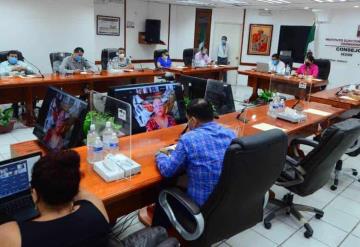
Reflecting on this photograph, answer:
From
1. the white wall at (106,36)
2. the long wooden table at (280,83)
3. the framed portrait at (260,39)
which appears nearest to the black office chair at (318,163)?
the long wooden table at (280,83)

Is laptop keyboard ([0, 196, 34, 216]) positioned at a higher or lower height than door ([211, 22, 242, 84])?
lower

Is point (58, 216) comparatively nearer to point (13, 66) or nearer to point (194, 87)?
point (194, 87)

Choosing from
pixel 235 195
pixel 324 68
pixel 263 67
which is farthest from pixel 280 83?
pixel 235 195

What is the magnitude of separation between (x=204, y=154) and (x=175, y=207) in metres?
0.42

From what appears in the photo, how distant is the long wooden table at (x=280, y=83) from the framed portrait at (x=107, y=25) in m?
3.80

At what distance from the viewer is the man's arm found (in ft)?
5.79

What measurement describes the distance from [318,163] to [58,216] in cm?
185

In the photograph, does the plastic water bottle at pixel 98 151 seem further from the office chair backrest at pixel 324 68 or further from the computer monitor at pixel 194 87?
the office chair backrest at pixel 324 68

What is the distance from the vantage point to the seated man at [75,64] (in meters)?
5.75

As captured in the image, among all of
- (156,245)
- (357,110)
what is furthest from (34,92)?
(357,110)

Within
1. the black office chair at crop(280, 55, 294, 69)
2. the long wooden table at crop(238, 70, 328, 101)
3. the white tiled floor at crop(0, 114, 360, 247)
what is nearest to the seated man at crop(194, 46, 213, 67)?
the long wooden table at crop(238, 70, 328, 101)

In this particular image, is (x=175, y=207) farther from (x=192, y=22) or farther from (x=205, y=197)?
(x=192, y=22)

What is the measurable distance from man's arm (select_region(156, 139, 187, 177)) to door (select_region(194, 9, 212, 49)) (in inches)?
339

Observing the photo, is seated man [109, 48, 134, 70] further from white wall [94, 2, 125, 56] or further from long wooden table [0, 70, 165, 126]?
white wall [94, 2, 125, 56]
